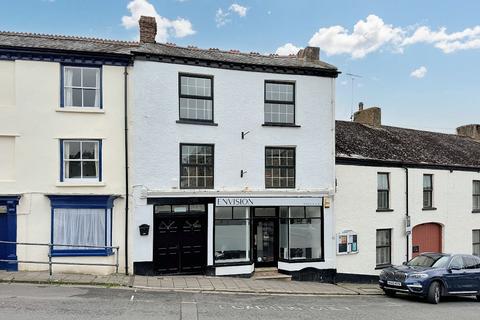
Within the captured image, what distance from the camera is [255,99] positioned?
1812 cm

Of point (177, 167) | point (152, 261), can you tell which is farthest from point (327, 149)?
point (152, 261)

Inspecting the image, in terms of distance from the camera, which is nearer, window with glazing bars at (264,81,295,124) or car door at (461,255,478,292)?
car door at (461,255,478,292)

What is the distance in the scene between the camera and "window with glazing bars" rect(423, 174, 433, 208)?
22.8 metres

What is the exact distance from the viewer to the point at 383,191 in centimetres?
2120

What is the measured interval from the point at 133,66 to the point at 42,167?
4838mm

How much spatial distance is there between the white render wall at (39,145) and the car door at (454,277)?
38.9ft

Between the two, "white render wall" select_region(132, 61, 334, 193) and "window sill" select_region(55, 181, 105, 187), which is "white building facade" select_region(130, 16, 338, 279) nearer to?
"white render wall" select_region(132, 61, 334, 193)

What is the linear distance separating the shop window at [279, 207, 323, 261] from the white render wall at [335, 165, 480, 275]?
1.14 m

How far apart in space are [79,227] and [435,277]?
12813mm

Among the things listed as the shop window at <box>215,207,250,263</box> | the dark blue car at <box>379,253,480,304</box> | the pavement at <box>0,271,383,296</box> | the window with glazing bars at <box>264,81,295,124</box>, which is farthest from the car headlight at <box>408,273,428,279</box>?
the window with glazing bars at <box>264,81,295,124</box>

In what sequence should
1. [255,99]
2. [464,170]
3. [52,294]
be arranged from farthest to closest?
[464,170]
[255,99]
[52,294]

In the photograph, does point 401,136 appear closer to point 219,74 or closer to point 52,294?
point 219,74

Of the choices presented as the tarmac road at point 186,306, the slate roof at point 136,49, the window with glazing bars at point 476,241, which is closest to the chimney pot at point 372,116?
the window with glazing bars at point 476,241

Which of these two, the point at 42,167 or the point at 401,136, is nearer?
the point at 42,167
